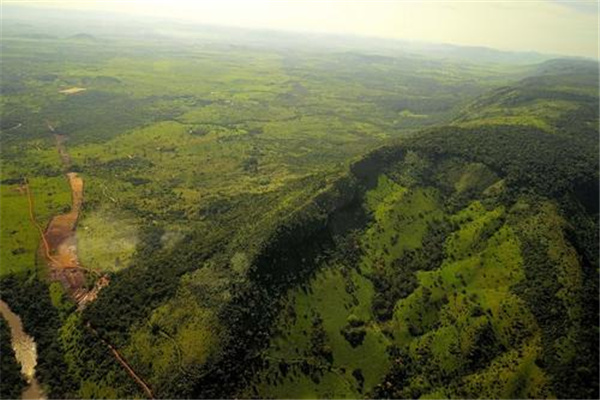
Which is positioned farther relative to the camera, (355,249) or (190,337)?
(355,249)

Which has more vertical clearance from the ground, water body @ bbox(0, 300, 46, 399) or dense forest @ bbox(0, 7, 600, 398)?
dense forest @ bbox(0, 7, 600, 398)

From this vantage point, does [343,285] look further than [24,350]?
Yes

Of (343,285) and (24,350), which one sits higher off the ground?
(343,285)

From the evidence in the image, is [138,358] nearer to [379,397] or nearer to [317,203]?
[379,397]

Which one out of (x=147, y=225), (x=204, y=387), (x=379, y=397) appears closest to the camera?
(x=204, y=387)

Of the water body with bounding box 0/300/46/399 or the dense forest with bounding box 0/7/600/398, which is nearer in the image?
the water body with bounding box 0/300/46/399

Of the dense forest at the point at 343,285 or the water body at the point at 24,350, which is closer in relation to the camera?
the water body at the point at 24,350

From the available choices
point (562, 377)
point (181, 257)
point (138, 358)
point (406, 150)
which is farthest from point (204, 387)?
point (406, 150)

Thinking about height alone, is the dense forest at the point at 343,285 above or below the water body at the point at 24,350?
above
